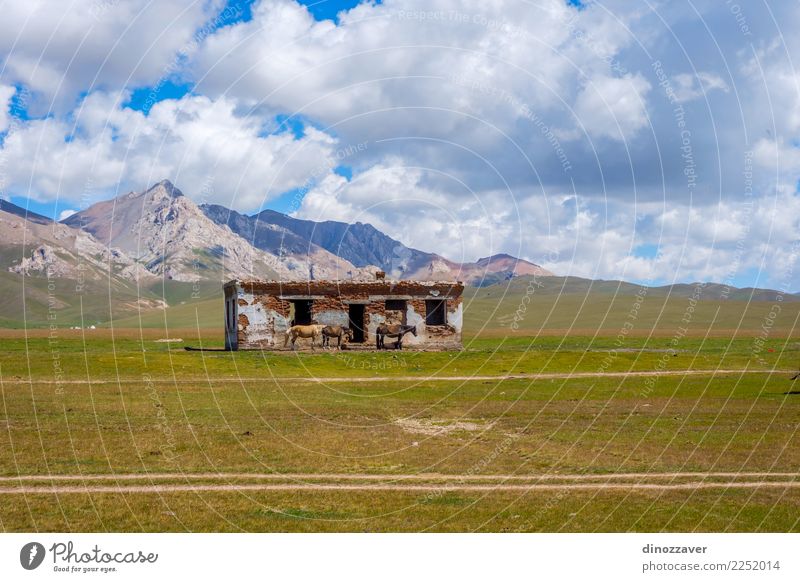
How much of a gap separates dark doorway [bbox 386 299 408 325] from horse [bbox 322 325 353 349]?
295 cm

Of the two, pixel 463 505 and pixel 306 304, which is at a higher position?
pixel 306 304

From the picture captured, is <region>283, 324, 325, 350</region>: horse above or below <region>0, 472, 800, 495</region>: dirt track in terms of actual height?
above

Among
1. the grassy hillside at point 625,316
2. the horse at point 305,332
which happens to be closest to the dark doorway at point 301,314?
the horse at point 305,332

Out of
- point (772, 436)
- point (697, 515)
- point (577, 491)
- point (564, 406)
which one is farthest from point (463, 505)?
point (564, 406)

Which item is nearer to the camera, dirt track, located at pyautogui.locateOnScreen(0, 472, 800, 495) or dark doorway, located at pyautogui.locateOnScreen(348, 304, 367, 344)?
dirt track, located at pyautogui.locateOnScreen(0, 472, 800, 495)

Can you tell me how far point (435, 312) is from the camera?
48344 mm

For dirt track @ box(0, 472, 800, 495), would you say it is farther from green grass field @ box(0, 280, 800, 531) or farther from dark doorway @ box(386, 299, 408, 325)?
dark doorway @ box(386, 299, 408, 325)

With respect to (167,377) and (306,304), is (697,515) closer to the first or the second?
(167,377)

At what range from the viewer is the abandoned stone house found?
45.3 meters

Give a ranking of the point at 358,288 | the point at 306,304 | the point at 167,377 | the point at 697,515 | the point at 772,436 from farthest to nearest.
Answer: the point at 306,304, the point at 358,288, the point at 167,377, the point at 772,436, the point at 697,515

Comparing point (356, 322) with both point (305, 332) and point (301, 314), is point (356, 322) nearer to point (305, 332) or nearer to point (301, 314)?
point (305, 332)

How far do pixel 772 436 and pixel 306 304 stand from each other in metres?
35.1

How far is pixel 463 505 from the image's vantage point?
43.1 feet

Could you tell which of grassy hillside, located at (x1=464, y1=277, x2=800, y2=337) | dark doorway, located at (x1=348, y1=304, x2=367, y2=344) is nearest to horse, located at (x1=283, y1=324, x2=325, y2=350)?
dark doorway, located at (x1=348, y1=304, x2=367, y2=344)
